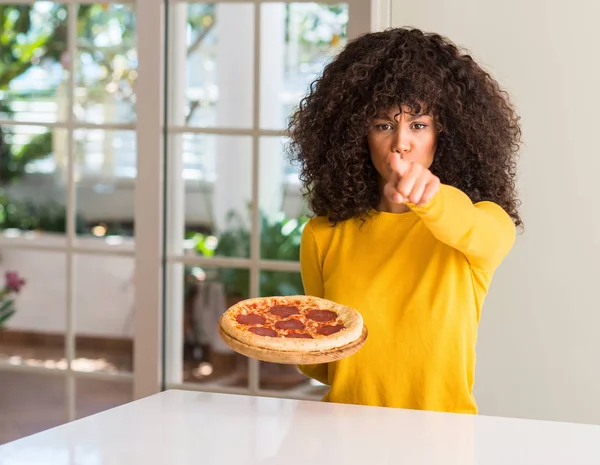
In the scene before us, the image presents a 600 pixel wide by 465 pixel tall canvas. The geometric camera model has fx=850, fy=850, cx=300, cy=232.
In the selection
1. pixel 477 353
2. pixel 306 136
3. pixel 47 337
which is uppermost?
pixel 306 136

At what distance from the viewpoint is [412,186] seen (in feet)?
4.75

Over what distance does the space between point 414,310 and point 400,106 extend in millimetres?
399

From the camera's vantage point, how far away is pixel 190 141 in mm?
6816

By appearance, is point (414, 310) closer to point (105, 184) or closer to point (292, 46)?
point (292, 46)

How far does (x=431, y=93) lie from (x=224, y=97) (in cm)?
437

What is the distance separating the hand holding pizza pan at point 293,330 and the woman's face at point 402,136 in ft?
1.06

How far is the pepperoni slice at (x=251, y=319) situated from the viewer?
5.18 ft

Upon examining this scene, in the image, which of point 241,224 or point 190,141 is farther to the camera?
point 190,141

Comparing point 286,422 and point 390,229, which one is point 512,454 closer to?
A: point 286,422

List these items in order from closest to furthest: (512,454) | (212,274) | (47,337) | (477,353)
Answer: (512,454) < (477,353) < (212,274) < (47,337)

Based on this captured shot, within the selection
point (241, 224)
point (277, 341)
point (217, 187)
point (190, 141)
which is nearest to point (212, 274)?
point (241, 224)

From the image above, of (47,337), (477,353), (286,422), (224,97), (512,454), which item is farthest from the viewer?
(47,337)

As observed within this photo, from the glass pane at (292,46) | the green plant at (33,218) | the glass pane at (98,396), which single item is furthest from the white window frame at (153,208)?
the green plant at (33,218)

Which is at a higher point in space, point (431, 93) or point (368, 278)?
point (431, 93)
